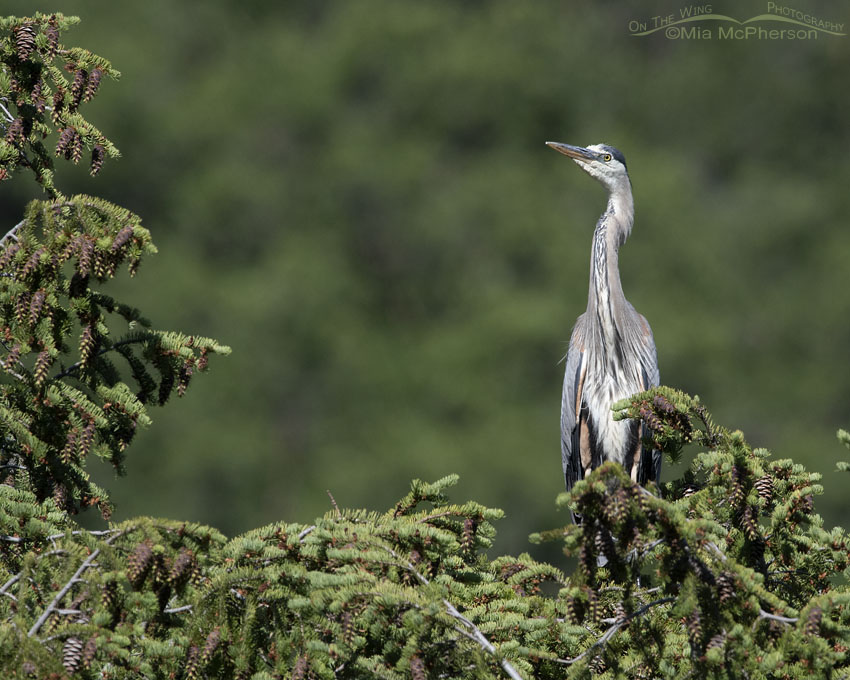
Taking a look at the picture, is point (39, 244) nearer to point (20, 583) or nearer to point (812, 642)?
point (20, 583)

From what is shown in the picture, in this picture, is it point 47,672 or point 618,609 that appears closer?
point 47,672

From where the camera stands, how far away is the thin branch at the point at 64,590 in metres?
2.51

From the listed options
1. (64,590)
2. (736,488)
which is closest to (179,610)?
(64,590)

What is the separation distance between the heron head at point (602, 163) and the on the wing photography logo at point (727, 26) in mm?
18875

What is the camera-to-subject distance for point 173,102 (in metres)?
23.3

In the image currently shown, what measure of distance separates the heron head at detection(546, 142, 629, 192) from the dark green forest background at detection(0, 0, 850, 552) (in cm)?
1135

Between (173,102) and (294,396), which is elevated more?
(173,102)

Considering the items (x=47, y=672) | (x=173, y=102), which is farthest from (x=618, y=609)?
(x=173, y=102)

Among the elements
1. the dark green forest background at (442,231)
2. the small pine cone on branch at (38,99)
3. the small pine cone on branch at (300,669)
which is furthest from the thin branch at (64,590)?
the dark green forest background at (442,231)

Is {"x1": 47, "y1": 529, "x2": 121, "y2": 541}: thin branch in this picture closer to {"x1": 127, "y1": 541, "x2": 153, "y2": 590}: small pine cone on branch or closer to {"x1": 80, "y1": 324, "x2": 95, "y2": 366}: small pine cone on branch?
{"x1": 127, "y1": 541, "x2": 153, "y2": 590}: small pine cone on branch

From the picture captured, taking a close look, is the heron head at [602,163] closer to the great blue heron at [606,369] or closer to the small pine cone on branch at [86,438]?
the great blue heron at [606,369]

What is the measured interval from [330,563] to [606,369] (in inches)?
114

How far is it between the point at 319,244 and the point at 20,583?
62.8ft

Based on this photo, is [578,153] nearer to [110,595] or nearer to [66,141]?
[66,141]
